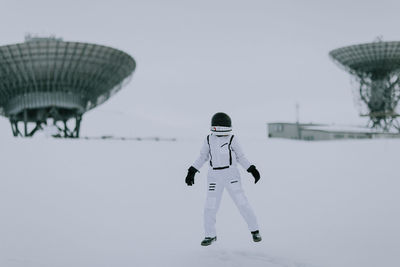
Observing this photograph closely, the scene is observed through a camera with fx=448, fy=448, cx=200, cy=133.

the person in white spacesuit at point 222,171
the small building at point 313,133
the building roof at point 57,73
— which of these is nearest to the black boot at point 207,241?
the person in white spacesuit at point 222,171

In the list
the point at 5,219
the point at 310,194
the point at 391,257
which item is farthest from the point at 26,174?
the point at 391,257

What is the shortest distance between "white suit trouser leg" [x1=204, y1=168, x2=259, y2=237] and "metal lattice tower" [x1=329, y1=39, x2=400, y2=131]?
66.8 metres

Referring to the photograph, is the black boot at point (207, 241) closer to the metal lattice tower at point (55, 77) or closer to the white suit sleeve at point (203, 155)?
the white suit sleeve at point (203, 155)

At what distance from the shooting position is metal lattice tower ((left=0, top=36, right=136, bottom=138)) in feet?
183

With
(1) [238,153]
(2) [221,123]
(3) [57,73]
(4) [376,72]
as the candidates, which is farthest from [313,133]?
(2) [221,123]

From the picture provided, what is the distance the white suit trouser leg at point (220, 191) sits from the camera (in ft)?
28.6

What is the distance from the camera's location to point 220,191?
8.87m

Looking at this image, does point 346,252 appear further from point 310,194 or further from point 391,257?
point 310,194

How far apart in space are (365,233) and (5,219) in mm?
9234

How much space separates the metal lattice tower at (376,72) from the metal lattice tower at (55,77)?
34391 millimetres

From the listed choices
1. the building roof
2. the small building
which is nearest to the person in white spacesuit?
the building roof

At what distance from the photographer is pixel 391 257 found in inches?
330

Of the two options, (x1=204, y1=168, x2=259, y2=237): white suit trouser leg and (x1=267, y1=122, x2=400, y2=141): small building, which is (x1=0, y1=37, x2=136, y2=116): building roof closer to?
(x1=267, y1=122, x2=400, y2=141): small building

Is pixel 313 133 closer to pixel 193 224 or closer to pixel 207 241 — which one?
pixel 193 224
